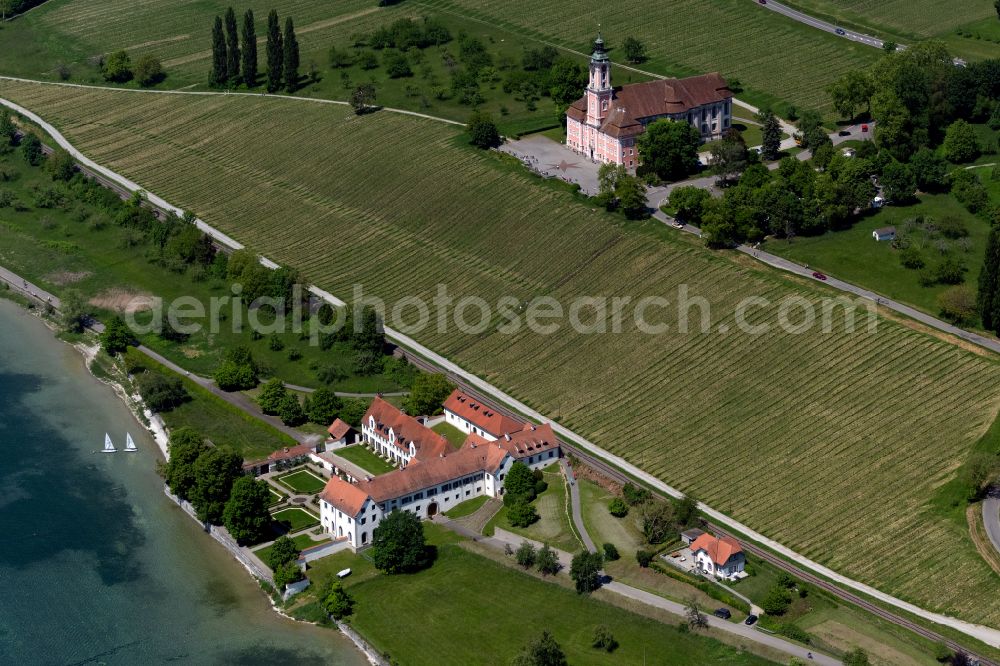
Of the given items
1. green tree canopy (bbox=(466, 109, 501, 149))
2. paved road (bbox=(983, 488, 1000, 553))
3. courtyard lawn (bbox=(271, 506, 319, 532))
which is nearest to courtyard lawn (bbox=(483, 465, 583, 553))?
courtyard lawn (bbox=(271, 506, 319, 532))

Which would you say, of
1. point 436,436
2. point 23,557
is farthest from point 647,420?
point 23,557

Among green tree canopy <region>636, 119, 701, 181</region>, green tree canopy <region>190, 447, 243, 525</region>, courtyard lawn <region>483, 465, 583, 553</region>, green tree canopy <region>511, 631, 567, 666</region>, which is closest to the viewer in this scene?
green tree canopy <region>511, 631, 567, 666</region>

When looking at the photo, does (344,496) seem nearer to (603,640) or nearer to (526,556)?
(526,556)

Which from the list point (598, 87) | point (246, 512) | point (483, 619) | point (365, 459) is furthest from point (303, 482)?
point (598, 87)

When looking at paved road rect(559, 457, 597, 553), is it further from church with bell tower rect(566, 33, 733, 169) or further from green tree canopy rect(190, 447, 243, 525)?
church with bell tower rect(566, 33, 733, 169)

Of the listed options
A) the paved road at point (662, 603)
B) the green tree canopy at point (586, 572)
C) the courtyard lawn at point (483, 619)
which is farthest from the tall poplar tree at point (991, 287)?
the courtyard lawn at point (483, 619)

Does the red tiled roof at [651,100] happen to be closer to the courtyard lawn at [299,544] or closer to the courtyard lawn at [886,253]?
the courtyard lawn at [886,253]

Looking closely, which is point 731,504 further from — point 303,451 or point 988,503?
point 303,451
